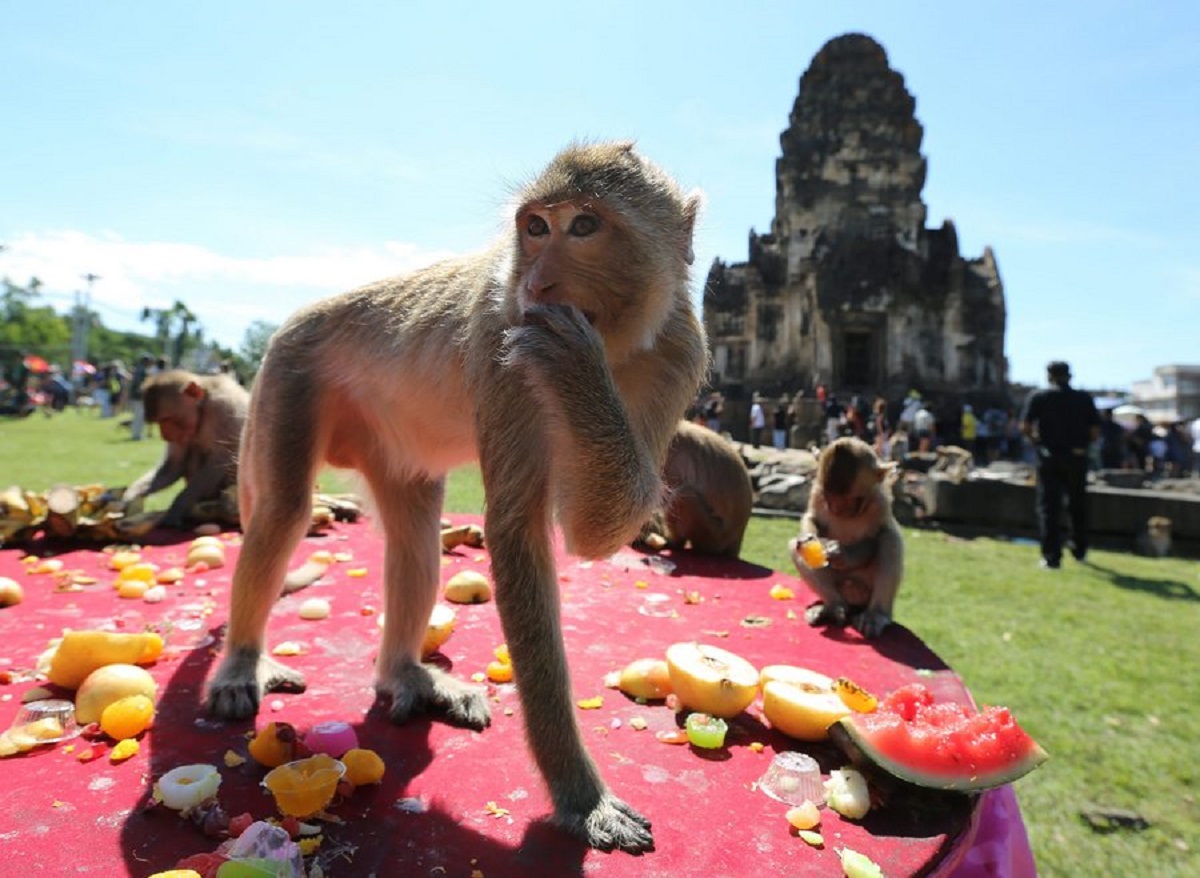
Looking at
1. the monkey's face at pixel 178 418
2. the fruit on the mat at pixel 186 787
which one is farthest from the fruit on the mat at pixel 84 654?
the monkey's face at pixel 178 418

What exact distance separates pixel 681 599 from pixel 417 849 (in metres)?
2.60

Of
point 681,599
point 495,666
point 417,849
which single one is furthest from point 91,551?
point 417,849

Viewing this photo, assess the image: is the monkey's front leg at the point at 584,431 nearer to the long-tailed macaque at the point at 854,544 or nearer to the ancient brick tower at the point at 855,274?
the long-tailed macaque at the point at 854,544

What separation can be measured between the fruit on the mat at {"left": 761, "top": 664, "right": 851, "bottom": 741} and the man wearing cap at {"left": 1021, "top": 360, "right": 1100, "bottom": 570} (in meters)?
6.96

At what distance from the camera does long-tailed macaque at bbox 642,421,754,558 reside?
560 centimetres

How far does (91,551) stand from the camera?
495cm

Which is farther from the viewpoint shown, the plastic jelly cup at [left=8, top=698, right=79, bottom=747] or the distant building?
the distant building

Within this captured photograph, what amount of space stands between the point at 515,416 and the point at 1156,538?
11.2m

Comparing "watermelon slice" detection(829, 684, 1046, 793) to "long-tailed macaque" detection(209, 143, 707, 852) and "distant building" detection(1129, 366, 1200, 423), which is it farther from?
"distant building" detection(1129, 366, 1200, 423)

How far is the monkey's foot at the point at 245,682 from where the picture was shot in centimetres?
256

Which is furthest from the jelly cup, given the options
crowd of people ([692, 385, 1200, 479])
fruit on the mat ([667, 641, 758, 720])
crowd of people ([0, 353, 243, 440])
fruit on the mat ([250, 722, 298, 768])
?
crowd of people ([0, 353, 243, 440])

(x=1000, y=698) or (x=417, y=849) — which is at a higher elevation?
(x=417, y=849)

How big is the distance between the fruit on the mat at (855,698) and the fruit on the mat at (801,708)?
0.10 feet

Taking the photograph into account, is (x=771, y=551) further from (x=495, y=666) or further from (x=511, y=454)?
(x=511, y=454)
